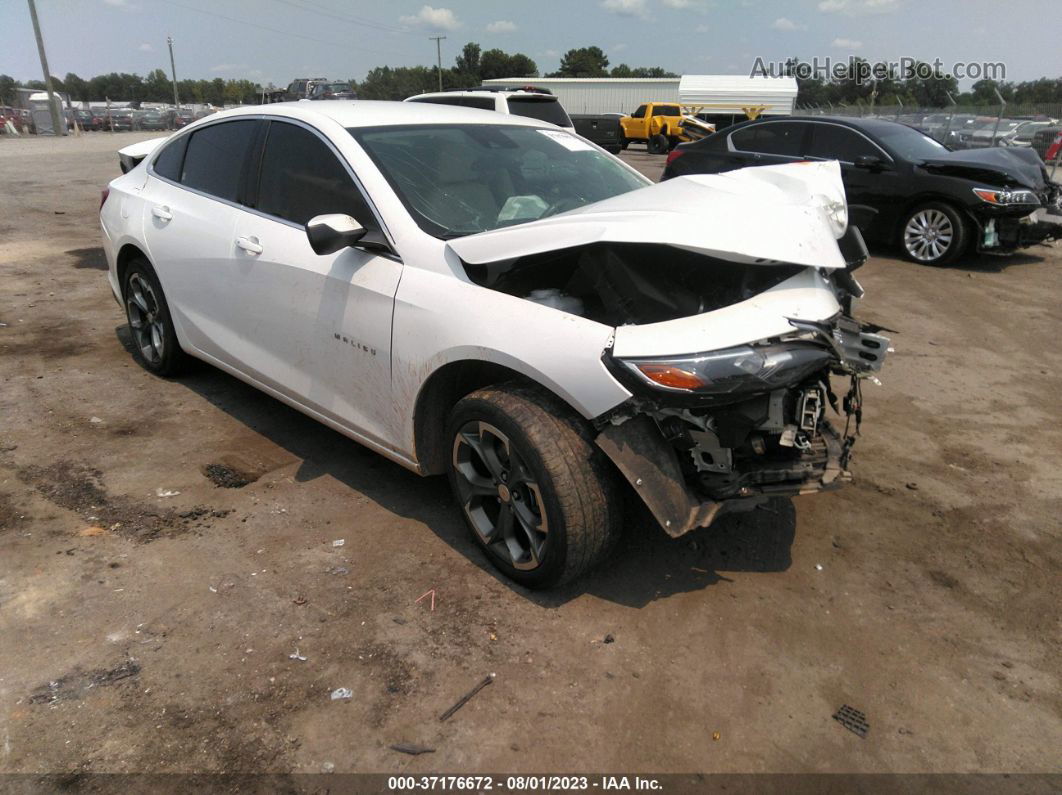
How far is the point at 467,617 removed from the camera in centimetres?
275

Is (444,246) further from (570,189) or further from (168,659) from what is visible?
(168,659)

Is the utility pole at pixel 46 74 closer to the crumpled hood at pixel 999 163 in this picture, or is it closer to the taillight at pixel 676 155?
the taillight at pixel 676 155

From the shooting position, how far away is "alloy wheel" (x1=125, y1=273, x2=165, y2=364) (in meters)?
4.64

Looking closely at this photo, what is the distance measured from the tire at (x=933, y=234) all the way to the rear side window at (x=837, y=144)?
92 centimetres

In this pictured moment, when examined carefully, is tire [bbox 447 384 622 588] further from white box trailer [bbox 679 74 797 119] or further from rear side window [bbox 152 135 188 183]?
white box trailer [bbox 679 74 797 119]

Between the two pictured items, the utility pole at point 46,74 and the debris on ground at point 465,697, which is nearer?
the debris on ground at point 465,697

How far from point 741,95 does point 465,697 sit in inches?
1640

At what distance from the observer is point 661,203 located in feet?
9.46

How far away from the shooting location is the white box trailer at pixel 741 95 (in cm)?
3778

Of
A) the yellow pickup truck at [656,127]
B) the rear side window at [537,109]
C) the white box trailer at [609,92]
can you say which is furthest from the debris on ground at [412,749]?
the white box trailer at [609,92]

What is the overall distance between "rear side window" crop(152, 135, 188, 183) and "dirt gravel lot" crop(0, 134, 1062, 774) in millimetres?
1408

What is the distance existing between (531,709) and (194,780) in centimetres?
98

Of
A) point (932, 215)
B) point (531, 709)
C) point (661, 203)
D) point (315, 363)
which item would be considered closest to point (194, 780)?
point (531, 709)

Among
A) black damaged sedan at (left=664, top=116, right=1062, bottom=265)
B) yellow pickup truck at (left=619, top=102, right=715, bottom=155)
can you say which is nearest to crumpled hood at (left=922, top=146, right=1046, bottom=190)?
black damaged sedan at (left=664, top=116, right=1062, bottom=265)
